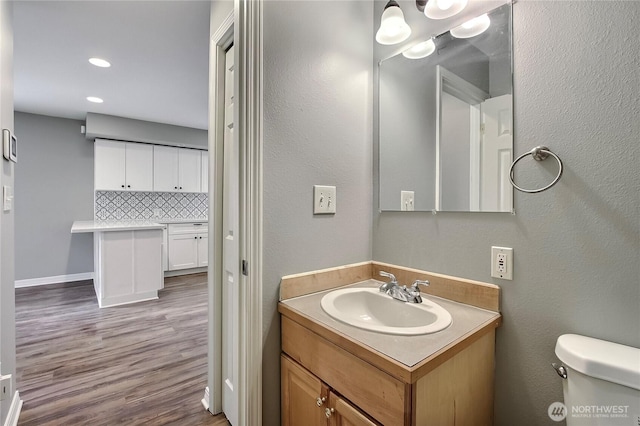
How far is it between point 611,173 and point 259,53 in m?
1.19

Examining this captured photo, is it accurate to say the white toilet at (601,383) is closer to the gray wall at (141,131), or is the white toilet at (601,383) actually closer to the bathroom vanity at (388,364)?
the bathroom vanity at (388,364)

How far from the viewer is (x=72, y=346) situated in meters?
2.36

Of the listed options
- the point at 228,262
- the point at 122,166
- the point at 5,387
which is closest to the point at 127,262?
the point at 122,166

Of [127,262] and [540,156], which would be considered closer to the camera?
[540,156]

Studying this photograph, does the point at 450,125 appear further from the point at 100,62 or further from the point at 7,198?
the point at 100,62

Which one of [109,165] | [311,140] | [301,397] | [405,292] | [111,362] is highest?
[109,165]

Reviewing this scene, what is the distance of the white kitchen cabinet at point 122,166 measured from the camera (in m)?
4.16

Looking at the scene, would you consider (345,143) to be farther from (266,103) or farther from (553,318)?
(553,318)

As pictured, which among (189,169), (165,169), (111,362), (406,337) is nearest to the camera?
(406,337)

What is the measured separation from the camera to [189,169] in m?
4.94

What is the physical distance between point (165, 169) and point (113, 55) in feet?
7.88

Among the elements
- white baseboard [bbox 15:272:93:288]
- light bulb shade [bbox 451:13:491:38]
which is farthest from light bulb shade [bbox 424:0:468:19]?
white baseboard [bbox 15:272:93:288]

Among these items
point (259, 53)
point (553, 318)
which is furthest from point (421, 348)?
point (259, 53)

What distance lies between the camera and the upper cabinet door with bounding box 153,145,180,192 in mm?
4609
